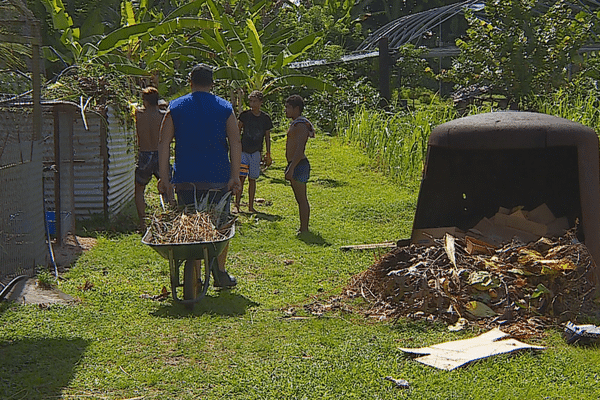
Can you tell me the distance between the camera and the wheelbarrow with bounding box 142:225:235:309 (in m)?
6.09

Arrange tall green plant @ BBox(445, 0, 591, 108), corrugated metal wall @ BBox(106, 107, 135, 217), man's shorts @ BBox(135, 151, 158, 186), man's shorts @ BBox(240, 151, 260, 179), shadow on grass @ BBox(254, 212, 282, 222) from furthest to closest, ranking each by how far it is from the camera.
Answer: tall green plant @ BBox(445, 0, 591, 108) < shadow on grass @ BBox(254, 212, 282, 222) < man's shorts @ BBox(240, 151, 260, 179) < corrugated metal wall @ BBox(106, 107, 135, 217) < man's shorts @ BBox(135, 151, 158, 186)

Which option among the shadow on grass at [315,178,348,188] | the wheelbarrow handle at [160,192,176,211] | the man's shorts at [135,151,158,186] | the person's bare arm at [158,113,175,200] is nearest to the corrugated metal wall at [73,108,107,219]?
the man's shorts at [135,151,158,186]

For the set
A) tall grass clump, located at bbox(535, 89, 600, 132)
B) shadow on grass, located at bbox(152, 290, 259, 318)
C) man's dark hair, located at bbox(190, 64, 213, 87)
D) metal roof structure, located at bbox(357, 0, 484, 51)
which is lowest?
shadow on grass, located at bbox(152, 290, 259, 318)

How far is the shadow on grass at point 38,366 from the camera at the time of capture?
15.2 feet

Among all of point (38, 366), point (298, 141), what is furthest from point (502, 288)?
point (298, 141)

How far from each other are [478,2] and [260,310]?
23.9 m

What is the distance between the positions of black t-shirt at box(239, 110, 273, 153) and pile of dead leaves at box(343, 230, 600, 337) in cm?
508

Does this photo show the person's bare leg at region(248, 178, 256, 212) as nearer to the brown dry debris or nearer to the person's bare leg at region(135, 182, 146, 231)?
the person's bare leg at region(135, 182, 146, 231)

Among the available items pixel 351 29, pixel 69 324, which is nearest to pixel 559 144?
pixel 69 324

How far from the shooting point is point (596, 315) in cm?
625

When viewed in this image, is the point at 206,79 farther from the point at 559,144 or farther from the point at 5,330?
the point at 559,144

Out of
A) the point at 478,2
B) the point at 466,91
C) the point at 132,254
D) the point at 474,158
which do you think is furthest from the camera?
the point at 478,2

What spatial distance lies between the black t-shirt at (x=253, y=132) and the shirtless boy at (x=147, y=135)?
5.21 feet

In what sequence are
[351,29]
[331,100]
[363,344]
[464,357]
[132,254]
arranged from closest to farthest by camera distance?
[464,357]
[363,344]
[132,254]
[331,100]
[351,29]
